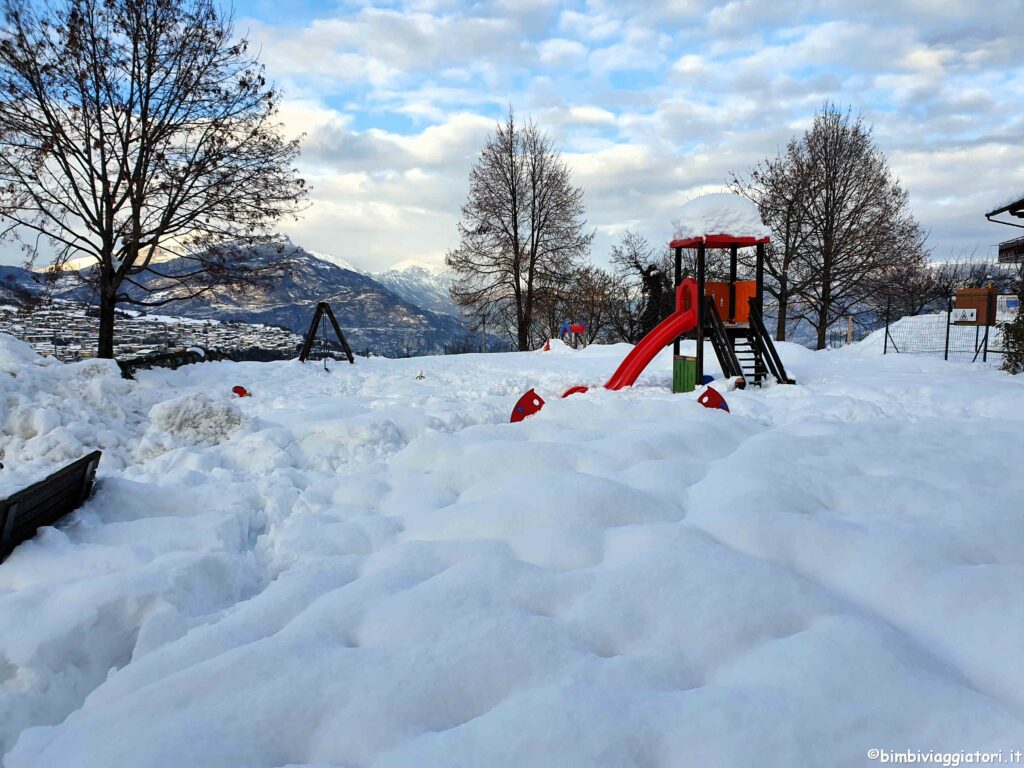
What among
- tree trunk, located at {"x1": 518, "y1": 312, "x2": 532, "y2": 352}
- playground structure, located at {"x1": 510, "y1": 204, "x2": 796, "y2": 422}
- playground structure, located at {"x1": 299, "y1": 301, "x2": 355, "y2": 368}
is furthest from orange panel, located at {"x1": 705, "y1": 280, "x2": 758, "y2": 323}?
tree trunk, located at {"x1": 518, "y1": 312, "x2": 532, "y2": 352}

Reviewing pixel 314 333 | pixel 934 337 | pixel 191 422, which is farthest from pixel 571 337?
pixel 191 422

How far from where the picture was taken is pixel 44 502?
3531mm

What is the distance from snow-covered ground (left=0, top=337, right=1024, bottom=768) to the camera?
2.01 meters

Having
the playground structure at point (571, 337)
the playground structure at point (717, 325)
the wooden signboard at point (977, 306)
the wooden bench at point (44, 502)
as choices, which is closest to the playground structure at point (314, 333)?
→ the playground structure at point (717, 325)

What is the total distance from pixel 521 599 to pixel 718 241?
950cm

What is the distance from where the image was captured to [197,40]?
42.3ft

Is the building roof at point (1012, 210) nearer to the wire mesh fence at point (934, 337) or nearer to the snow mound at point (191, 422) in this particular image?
the wire mesh fence at point (934, 337)

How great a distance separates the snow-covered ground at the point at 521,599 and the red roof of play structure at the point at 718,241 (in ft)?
18.6

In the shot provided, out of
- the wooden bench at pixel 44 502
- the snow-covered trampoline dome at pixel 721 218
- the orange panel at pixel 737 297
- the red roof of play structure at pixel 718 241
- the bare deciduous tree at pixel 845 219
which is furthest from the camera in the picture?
the bare deciduous tree at pixel 845 219

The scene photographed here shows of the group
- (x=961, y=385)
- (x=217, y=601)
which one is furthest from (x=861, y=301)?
(x=217, y=601)

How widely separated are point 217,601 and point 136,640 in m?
0.40

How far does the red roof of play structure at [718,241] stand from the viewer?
10.6m

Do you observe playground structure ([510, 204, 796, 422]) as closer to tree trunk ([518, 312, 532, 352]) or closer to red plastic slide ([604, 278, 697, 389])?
red plastic slide ([604, 278, 697, 389])

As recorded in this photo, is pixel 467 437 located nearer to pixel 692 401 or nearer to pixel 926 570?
pixel 692 401
